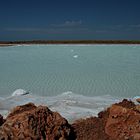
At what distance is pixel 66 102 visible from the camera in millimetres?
4383

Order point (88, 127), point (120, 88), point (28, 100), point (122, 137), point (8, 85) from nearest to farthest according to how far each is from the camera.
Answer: point (122, 137)
point (88, 127)
point (28, 100)
point (120, 88)
point (8, 85)

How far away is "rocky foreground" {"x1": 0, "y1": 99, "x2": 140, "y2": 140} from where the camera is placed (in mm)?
2225

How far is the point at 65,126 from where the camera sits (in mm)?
2473

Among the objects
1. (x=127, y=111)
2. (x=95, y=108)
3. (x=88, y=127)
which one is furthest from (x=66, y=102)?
(x=127, y=111)

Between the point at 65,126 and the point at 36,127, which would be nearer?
the point at 36,127

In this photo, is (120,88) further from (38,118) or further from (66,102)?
(38,118)

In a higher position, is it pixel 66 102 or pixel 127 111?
pixel 127 111

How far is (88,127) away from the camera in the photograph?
2707 mm

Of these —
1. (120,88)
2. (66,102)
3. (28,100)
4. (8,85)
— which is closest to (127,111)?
(66,102)

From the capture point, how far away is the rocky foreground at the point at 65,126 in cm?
222

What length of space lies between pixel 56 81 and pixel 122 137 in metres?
4.30

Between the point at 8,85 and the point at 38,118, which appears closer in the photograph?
the point at 38,118

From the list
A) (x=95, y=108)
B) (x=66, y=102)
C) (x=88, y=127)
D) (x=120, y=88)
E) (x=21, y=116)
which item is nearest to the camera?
(x=21, y=116)

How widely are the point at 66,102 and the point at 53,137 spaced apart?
2.06 metres
